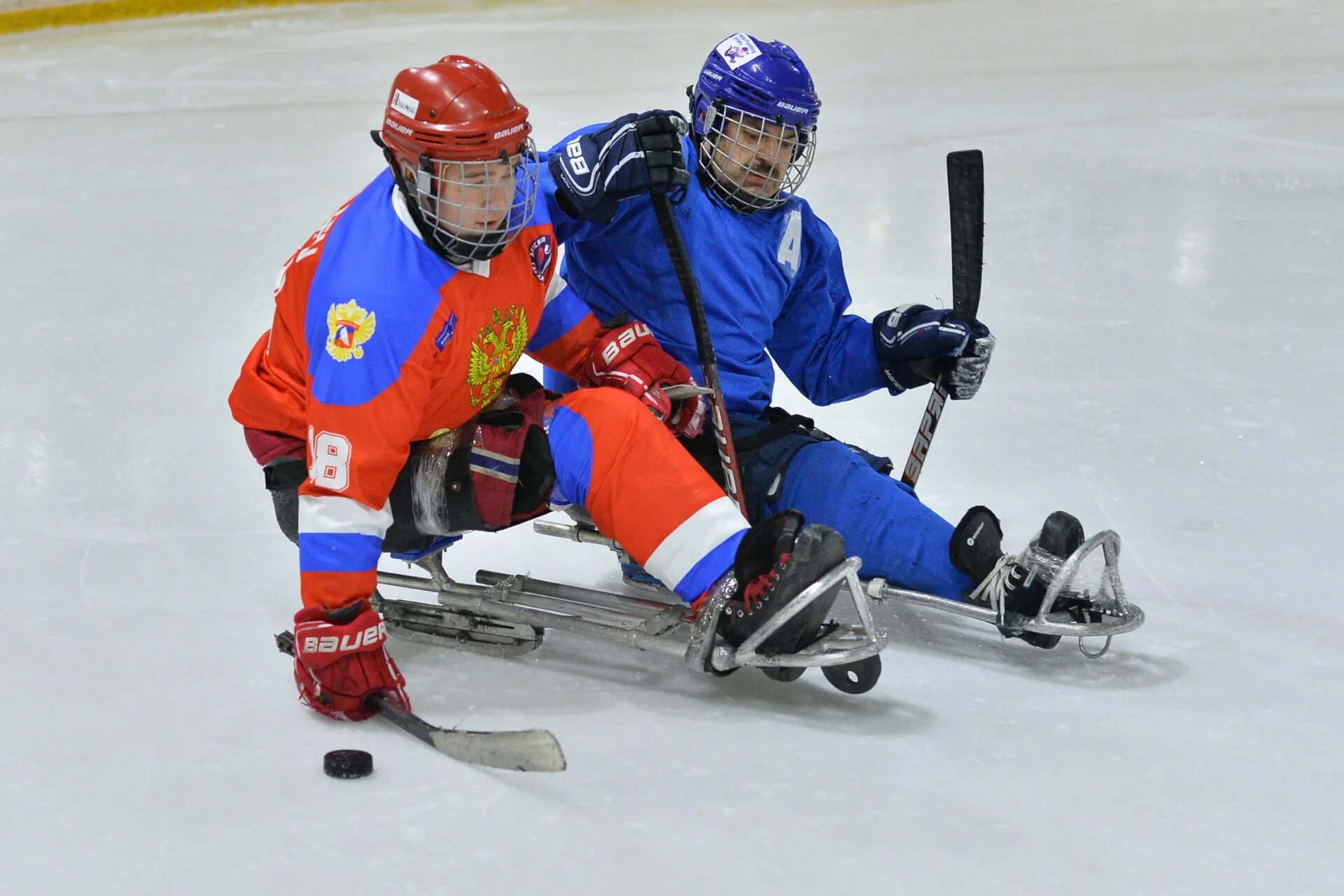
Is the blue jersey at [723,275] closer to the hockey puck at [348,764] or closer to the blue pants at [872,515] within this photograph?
the blue pants at [872,515]

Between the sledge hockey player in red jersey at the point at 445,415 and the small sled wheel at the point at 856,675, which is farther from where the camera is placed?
the small sled wheel at the point at 856,675

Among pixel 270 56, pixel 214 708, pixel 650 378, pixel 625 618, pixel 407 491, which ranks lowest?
pixel 214 708

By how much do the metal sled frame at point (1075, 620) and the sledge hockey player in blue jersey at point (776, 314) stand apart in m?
0.03

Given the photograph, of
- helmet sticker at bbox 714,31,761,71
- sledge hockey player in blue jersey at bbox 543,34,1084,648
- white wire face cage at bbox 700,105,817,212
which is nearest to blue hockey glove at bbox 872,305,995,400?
sledge hockey player in blue jersey at bbox 543,34,1084,648

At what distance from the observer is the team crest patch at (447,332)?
2.23m

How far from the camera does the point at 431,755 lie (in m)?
2.14

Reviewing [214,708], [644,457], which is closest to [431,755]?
[214,708]

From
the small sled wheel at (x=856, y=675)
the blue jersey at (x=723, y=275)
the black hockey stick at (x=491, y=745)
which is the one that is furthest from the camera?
the blue jersey at (x=723, y=275)

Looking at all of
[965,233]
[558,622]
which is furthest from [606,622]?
[965,233]

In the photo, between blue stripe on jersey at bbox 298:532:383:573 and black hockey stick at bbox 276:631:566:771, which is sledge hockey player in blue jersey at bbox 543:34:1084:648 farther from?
black hockey stick at bbox 276:631:566:771

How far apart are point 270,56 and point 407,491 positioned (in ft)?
16.8

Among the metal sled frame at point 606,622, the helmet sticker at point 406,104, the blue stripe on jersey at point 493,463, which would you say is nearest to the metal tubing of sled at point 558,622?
the metal sled frame at point 606,622

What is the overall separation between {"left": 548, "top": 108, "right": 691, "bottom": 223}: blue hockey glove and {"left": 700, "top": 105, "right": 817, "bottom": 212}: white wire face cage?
0.09 m

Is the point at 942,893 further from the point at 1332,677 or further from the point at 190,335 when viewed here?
the point at 190,335
